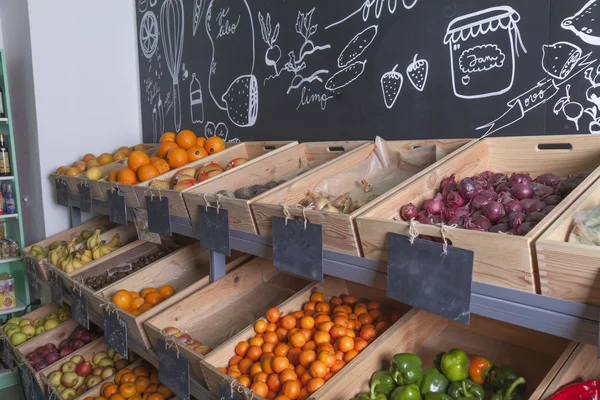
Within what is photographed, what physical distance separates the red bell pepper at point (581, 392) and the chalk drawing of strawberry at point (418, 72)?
1.24 metres

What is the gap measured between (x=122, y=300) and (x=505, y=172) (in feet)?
5.50

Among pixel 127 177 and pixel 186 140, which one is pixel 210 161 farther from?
pixel 127 177

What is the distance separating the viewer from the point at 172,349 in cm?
156

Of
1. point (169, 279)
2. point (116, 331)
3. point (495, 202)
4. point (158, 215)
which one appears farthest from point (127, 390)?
point (495, 202)

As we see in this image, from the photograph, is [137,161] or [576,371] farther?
[137,161]

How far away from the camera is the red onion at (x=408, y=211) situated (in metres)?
1.26

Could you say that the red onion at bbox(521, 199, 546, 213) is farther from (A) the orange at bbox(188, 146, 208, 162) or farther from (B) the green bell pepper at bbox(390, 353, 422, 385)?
(A) the orange at bbox(188, 146, 208, 162)

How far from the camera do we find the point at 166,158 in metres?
2.57

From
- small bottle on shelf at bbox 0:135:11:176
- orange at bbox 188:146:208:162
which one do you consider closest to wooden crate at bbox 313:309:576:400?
orange at bbox 188:146:208:162

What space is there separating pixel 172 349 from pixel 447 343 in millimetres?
930

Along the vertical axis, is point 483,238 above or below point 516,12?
below

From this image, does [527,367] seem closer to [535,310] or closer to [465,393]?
[465,393]

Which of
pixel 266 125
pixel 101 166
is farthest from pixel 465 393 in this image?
pixel 101 166

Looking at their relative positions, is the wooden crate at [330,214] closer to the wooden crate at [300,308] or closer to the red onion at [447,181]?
the red onion at [447,181]
